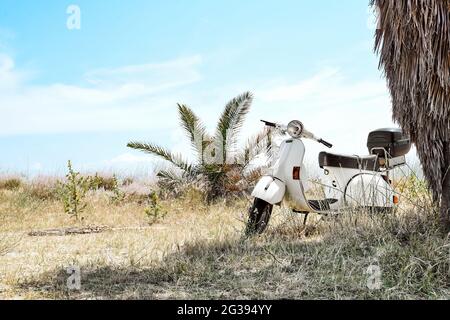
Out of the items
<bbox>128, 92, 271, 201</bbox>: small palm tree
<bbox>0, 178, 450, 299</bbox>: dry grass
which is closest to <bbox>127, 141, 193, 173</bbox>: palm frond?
<bbox>128, 92, 271, 201</bbox>: small palm tree

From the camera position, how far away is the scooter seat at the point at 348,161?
5633 mm

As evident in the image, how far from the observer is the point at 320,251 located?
192 inches

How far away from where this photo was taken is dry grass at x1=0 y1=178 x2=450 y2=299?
416cm

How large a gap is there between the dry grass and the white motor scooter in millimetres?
194

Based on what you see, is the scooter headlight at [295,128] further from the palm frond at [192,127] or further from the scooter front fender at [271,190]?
the palm frond at [192,127]

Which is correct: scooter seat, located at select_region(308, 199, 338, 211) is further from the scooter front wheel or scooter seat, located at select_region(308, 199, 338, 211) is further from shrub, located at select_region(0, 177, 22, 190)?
shrub, located at select_region(0, 177, 22, 190)

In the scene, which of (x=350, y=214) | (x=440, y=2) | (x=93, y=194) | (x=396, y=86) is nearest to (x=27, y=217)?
(x=93, y=194)

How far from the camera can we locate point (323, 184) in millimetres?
5648

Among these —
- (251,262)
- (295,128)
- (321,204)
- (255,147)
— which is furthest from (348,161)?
(255,147)

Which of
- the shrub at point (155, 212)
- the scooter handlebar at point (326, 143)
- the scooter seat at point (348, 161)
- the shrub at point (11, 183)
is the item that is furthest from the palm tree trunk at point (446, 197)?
the shrub at point (11, 183)

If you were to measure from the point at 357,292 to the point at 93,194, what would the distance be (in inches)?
329
